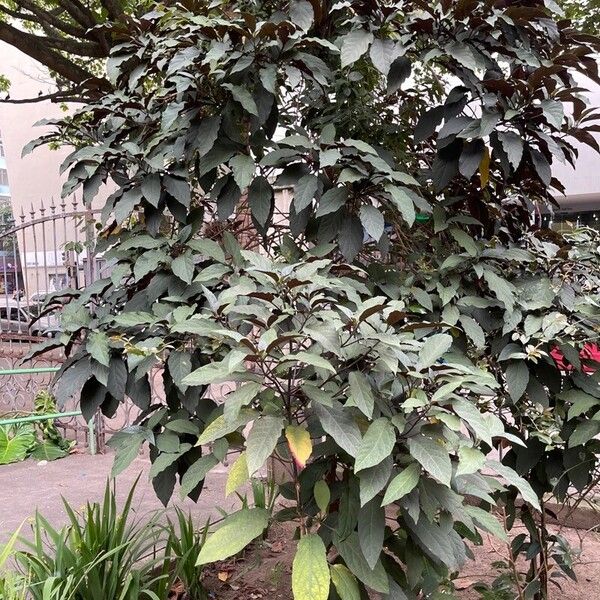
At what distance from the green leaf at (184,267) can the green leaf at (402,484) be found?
3.12 feet

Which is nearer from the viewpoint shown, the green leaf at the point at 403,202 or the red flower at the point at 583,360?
the green leaf at the point at 403,202

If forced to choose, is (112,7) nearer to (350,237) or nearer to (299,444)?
(350,237)

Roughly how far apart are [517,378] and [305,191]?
3.19ft

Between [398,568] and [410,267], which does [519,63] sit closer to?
[410,267]

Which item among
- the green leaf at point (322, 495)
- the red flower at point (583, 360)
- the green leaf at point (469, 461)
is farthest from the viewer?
the red flower at point (583, 360)

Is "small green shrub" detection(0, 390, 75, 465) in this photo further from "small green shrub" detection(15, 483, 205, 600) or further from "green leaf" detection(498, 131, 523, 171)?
"green leaf" detection(498, 131, 523, 171)

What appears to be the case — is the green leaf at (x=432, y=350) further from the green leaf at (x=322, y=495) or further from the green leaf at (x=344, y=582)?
the green leaf at (x=344, y=582)

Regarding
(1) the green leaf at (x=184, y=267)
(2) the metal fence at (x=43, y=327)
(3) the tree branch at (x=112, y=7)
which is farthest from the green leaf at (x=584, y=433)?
(3) the tree branch at (x=112, y=7)

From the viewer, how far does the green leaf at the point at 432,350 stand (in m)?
1.65

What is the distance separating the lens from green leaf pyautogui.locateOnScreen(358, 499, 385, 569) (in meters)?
1.60

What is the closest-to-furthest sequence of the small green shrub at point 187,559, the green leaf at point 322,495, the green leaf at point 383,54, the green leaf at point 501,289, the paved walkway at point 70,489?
the green leaf at point 322,495 < the green leaf at point 383,54 < the green leaf at point 501,289 < the small green shrub at point 187,559 < the paved walkway at point 70,489

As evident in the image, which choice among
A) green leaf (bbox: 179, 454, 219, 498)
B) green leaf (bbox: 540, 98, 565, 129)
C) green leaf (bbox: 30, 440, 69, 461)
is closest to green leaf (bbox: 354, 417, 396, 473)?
green leaf (bbox: 179, 454, 219, 498)

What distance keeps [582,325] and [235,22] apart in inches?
63.4

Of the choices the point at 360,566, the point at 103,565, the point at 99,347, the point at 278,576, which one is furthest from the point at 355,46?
the point at 278,576
